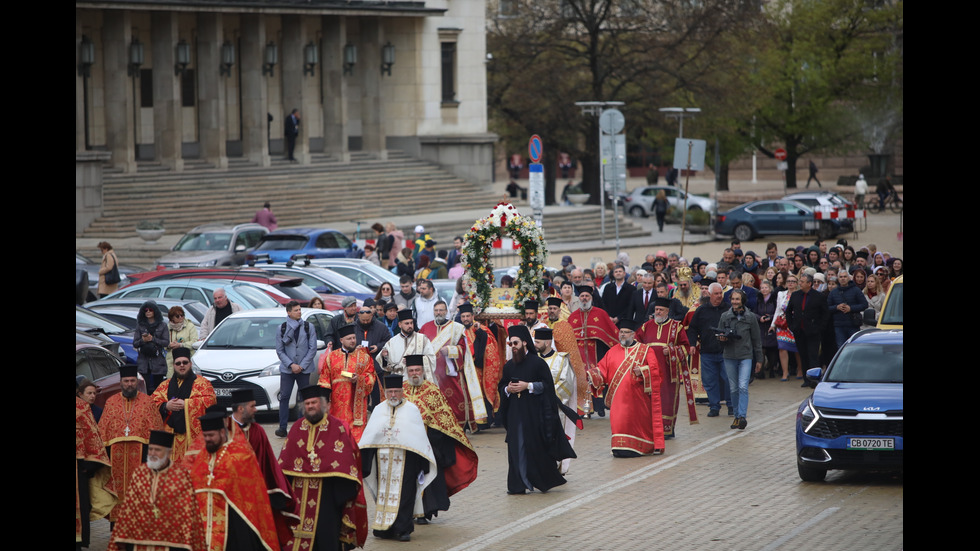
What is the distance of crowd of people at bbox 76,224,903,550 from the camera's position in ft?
29.9

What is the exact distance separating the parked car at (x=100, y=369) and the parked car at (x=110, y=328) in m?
4.14

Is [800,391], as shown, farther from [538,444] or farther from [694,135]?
[694,135]

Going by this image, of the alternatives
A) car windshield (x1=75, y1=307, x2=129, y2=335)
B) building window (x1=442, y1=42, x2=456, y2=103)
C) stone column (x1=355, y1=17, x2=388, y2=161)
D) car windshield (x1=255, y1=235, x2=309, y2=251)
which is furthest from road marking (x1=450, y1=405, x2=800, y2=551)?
building window (x1=442, y1=42, x2=456, y2=103)

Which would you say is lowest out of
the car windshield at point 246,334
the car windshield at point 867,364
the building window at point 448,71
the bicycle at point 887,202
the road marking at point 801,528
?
the road marking at point 801,528

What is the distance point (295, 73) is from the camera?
159 ft

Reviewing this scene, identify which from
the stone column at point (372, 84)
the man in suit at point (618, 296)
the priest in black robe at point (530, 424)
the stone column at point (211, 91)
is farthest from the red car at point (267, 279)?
the stone column at point (372, 84)

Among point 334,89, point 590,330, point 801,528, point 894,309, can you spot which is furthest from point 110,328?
point 334,89

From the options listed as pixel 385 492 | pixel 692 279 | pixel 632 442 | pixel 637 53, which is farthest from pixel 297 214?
pixel 385 492

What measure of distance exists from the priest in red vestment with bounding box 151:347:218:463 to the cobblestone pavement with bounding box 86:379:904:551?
109cm

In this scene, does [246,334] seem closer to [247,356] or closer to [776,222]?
[247,356]

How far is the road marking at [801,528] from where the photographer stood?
10.9 meters

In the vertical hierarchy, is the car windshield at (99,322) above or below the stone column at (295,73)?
below

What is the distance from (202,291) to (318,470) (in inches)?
490

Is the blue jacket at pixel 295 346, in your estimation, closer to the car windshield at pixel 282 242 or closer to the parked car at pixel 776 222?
the car windshield at pixel 282 242
